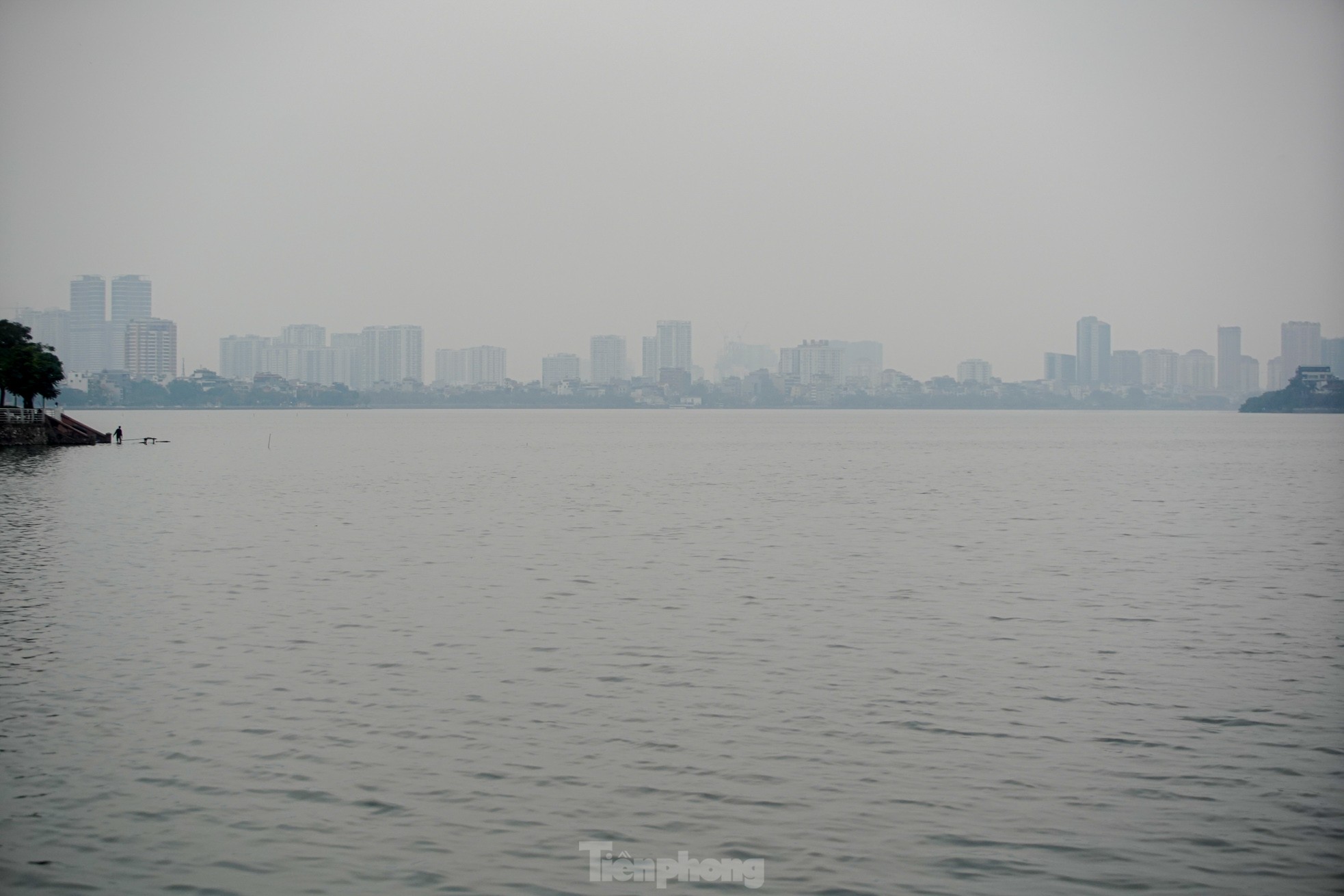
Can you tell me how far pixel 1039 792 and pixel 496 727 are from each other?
5.87m

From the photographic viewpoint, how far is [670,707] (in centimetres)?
1502

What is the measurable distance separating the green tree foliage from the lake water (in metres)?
51.1

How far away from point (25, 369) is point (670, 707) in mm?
80155

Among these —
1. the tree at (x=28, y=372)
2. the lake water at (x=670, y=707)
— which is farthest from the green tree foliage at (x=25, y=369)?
the lake water at (x=670, y=707)

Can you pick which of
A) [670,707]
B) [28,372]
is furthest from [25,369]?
[670,707]

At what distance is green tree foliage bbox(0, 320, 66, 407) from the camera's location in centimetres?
8219

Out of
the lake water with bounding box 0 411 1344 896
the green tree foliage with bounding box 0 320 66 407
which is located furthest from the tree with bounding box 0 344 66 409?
the lake water with bounding box 0 411 1344 896

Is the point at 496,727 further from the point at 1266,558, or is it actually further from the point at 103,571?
the point at 1266,558

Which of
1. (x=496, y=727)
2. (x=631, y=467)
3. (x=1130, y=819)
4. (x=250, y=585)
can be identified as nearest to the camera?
(x=1130, y=819)

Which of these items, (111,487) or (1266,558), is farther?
(111,487)

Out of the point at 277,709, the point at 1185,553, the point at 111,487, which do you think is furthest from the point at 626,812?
the point at 111,487

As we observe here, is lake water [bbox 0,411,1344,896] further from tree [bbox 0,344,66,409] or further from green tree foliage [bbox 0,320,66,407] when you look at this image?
green tree foliage [bbox 0,320,66,407]

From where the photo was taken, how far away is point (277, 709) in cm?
1498

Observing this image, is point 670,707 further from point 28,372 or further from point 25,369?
point 28,372
